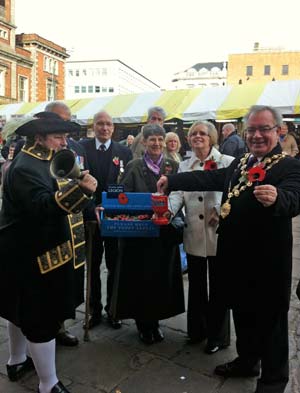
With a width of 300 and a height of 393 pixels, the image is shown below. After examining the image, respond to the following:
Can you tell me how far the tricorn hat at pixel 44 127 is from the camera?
8.04 feet

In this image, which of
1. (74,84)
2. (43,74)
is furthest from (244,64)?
(74,84)

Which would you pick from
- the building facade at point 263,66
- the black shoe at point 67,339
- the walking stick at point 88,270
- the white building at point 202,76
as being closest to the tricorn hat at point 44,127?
the walking stick at point 88,270

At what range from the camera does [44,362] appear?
249 cm

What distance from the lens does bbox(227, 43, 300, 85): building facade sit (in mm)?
66625

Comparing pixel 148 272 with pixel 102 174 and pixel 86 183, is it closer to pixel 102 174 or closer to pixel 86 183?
pixel 102 174

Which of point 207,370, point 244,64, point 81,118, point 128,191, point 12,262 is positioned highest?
point 244,64

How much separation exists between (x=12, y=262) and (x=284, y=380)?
6.20 ft

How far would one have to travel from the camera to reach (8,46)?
4394cm

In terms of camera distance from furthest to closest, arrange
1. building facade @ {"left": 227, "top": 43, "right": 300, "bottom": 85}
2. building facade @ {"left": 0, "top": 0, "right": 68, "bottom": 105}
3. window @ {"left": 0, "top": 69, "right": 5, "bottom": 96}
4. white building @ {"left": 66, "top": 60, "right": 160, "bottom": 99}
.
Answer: white building @ {"left": 66, "top": 60, "right": 160, "bottom": 99}, building facade @ {"left": 227, "top": 43, "right": 300, "bottom": 85}, building facade @ {"left": 0, "top": 0, "right": 68, "bottom": 105}, window @ {"left": 0, "top": 69, "right": 5, "bottom": 96}

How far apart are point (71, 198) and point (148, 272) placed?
4.11 feet

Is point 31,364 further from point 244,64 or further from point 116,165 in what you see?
point 244,64

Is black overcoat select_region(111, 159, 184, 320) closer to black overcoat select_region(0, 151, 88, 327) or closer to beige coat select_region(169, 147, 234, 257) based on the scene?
beige coat select_region(169, 147, 234, 257)

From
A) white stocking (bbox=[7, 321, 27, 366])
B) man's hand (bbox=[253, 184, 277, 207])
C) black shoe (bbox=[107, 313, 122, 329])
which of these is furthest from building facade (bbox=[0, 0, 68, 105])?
man's hand (bbox=[253, 184, 277, 207])

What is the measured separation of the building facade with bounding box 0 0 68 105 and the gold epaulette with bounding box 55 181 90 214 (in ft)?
140
